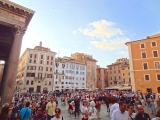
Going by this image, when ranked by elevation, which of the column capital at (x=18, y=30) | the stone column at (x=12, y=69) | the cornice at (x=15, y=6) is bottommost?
the stone column at (x=12, y=69)

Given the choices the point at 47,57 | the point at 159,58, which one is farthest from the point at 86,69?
the point at 159,58

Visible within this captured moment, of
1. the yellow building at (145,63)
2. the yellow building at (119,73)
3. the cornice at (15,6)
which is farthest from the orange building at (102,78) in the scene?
the cornice at (15,6)

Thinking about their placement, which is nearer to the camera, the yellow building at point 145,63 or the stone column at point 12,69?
the stone column at point 12,69

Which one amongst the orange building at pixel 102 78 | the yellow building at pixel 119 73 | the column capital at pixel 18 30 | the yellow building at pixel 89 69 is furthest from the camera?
the orange building at pixel 102 78

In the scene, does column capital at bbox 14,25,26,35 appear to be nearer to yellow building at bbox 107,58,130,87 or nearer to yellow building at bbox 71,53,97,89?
yellow building at bbox 107,58,130,87

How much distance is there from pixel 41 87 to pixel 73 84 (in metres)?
14.0

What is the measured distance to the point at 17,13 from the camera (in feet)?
36.6

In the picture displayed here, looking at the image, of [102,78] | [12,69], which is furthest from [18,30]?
[102,78]

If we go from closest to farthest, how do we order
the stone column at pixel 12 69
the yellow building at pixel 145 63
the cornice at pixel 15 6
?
the stone column at pixel 12 69, the cornice at pixel 15 6, the yellow building at pixel 145 63

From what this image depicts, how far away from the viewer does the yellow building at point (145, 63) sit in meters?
25.3

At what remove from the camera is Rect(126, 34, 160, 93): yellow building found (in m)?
25.3

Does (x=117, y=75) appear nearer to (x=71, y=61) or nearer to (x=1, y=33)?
(x=71, y=61)

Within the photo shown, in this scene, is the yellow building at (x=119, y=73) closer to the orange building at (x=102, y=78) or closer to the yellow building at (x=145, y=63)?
the orange building at (x=102, y=78)

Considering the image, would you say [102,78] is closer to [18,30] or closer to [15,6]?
[18,30]
